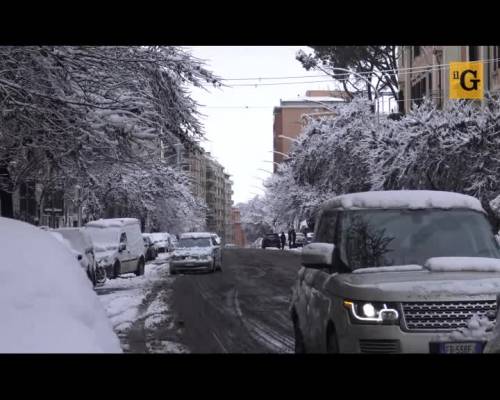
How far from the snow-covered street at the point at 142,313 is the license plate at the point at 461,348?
460 centimetres

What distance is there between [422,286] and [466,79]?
79.4 feet

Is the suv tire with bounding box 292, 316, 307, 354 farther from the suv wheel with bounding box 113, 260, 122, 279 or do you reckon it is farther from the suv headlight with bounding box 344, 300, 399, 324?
the suv wheel with bounding box 113, 260, 122, 279

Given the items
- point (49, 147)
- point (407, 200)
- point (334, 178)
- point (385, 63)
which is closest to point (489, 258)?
point (407, 200)

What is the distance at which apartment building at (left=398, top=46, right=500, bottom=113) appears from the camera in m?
31.1

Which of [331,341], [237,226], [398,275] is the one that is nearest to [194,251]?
[331,341]

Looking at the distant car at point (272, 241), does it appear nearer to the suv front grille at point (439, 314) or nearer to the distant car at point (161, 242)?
the distant car at point (161, 242)

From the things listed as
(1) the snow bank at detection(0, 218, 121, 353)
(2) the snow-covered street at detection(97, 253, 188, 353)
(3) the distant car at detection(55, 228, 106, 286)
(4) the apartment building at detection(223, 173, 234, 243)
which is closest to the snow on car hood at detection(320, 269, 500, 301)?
(1) the snow bank at detection(0, 218, 121, 353)

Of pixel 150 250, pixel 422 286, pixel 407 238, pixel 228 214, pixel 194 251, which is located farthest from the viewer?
pixel 228 214

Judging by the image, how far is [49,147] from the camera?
50.0 feet

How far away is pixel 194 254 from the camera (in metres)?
29.1

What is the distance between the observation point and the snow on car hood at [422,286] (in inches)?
243

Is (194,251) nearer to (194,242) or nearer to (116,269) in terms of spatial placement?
(194,242)

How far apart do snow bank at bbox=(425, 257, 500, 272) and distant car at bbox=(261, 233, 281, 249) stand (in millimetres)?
49690
